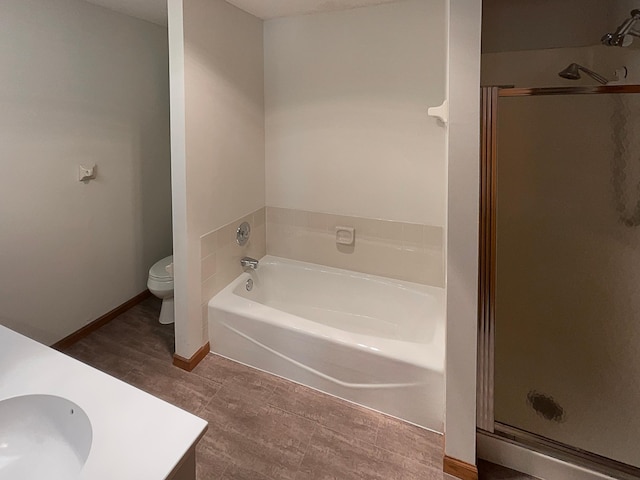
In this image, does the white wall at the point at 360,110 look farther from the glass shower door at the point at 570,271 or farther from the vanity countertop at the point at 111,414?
the vanity countertop at the point at 111,414

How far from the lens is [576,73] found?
1.83 metres

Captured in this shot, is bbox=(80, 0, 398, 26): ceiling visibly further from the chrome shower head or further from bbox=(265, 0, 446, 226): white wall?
the chrome shower head

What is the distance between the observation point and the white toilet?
2576 mm

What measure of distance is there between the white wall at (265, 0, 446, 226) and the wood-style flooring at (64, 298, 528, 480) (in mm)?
1299

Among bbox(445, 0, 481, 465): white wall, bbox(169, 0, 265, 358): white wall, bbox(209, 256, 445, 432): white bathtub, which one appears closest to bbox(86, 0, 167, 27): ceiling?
bbox(169, 0, 265, 358): white wall

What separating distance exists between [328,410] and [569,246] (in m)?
1.50

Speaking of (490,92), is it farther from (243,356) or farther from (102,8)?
(102,8)

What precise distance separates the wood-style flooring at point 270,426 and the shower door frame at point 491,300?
344mm

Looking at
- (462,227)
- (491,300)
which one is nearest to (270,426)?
(491,300)

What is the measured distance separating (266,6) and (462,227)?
Answer: 1958 mm

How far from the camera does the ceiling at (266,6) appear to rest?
2.23 metres

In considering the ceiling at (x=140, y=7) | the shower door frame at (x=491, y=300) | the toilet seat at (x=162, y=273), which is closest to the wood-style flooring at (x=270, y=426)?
the shower door frame at (x=491, y=300)

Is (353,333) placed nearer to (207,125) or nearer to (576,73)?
(207,125)

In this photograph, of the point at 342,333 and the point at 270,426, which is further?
the point at 342,333
